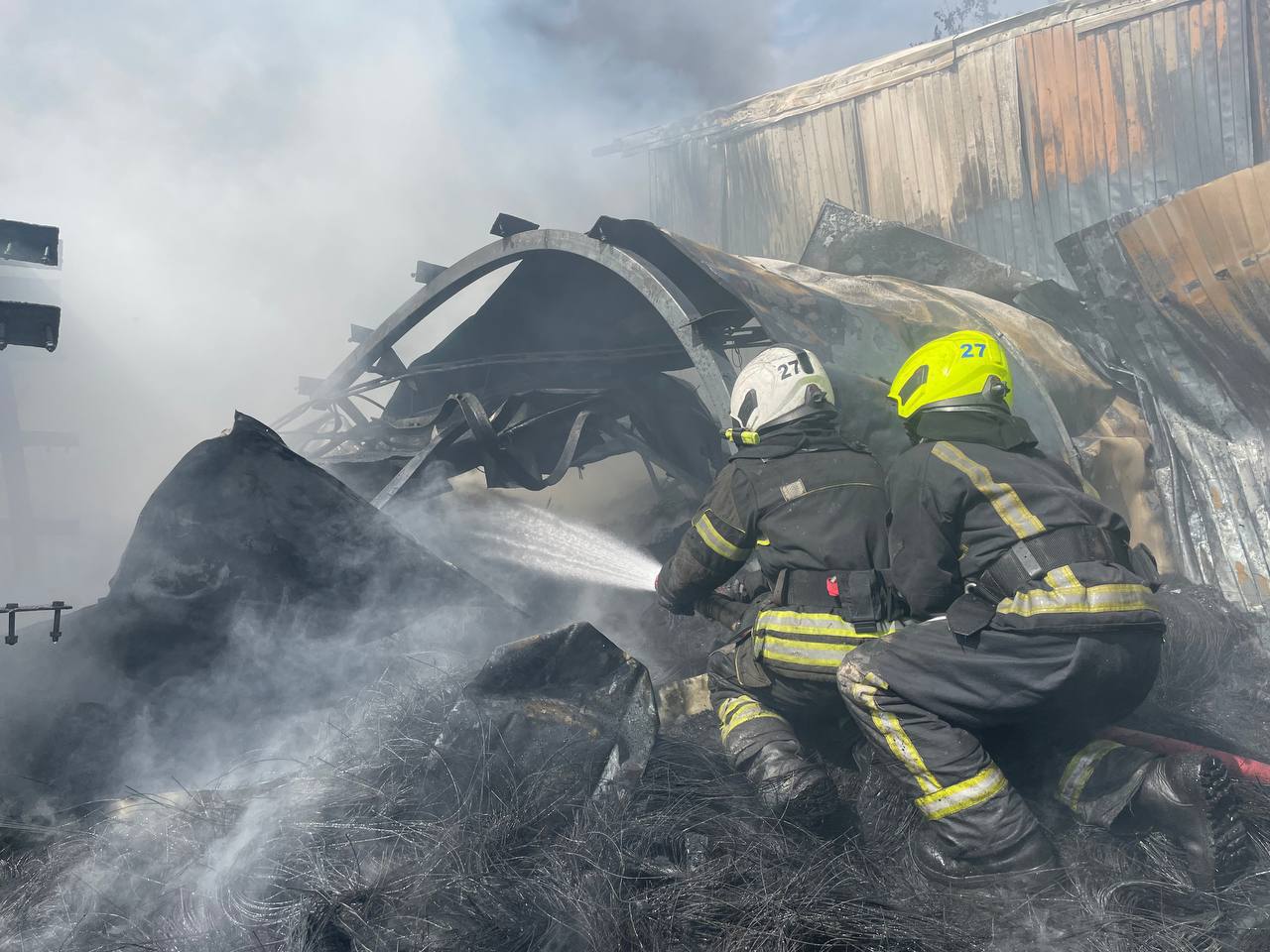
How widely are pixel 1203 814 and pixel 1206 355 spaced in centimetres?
407

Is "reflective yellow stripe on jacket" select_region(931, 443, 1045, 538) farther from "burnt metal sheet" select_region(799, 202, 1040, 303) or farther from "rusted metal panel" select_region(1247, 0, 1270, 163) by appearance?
"rusted metal panel" select_region(1247, 0, 1270, 163)

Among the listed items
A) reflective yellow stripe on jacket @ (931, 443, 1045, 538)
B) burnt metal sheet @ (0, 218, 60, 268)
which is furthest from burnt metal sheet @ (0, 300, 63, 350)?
reflective yellow stripe on jacket @ (931, 443, 1045, 538)

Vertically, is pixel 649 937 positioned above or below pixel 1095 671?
below

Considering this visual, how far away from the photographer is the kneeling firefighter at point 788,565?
3.09m

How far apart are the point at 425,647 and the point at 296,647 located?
1.92ft

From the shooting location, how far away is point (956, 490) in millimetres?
2756

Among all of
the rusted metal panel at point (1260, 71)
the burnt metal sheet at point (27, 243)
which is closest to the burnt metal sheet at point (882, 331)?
the burnt metal sheet at point (27, 243)

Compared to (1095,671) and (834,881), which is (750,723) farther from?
(1095,671)

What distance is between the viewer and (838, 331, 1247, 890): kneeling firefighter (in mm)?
2590

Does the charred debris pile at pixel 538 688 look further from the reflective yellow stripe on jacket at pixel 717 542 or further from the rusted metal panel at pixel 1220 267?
the reflective yellow stripe on jacket at pixel 717 542

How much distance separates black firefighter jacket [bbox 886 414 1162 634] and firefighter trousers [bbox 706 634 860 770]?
23.5 inches

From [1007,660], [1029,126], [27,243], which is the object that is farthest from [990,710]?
[1029,126]

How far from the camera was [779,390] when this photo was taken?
3.52m

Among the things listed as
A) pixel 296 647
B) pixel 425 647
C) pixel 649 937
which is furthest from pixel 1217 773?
pixel 296 647
